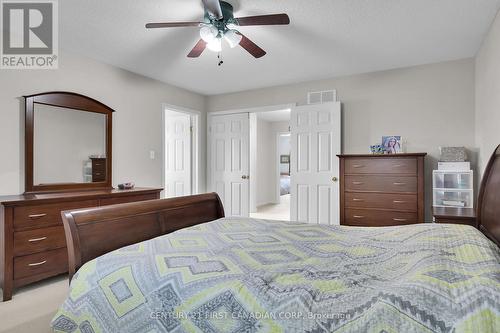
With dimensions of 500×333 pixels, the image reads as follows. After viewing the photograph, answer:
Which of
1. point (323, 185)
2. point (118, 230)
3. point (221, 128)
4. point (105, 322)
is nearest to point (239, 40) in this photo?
point (118, 230)

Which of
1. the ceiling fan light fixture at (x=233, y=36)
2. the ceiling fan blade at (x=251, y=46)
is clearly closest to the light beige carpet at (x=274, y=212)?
the ceiling fan blade at (x=251, y=46)

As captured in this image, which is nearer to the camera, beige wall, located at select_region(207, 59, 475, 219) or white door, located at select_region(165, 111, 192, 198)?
beige wall, located at select_region(207, 59, 475, 219)

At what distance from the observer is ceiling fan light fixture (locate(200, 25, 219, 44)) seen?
2.41 metres

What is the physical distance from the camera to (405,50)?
11.1 feet

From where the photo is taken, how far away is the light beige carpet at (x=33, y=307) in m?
2.02

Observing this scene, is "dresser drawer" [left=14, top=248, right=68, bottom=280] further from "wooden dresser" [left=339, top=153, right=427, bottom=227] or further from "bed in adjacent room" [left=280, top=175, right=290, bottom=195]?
"bed in adjacent room" [left=280, top=175, right=290, bottom=195]

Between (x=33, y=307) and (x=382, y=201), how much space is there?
368 centimetres

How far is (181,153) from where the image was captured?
548 cm

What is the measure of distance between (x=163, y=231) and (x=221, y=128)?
3681 millimetres

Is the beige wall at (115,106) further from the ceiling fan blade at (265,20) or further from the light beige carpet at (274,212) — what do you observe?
the light beige carpet at (274,212)

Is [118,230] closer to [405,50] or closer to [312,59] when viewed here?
[312,59]

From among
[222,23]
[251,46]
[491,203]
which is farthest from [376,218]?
[222,23]

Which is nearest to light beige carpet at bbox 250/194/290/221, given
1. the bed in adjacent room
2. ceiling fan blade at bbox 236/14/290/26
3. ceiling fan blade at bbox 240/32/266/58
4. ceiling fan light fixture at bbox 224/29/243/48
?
the bed in adjacent room

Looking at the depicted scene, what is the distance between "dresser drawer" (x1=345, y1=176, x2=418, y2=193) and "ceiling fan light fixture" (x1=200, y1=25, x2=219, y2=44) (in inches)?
95.0
